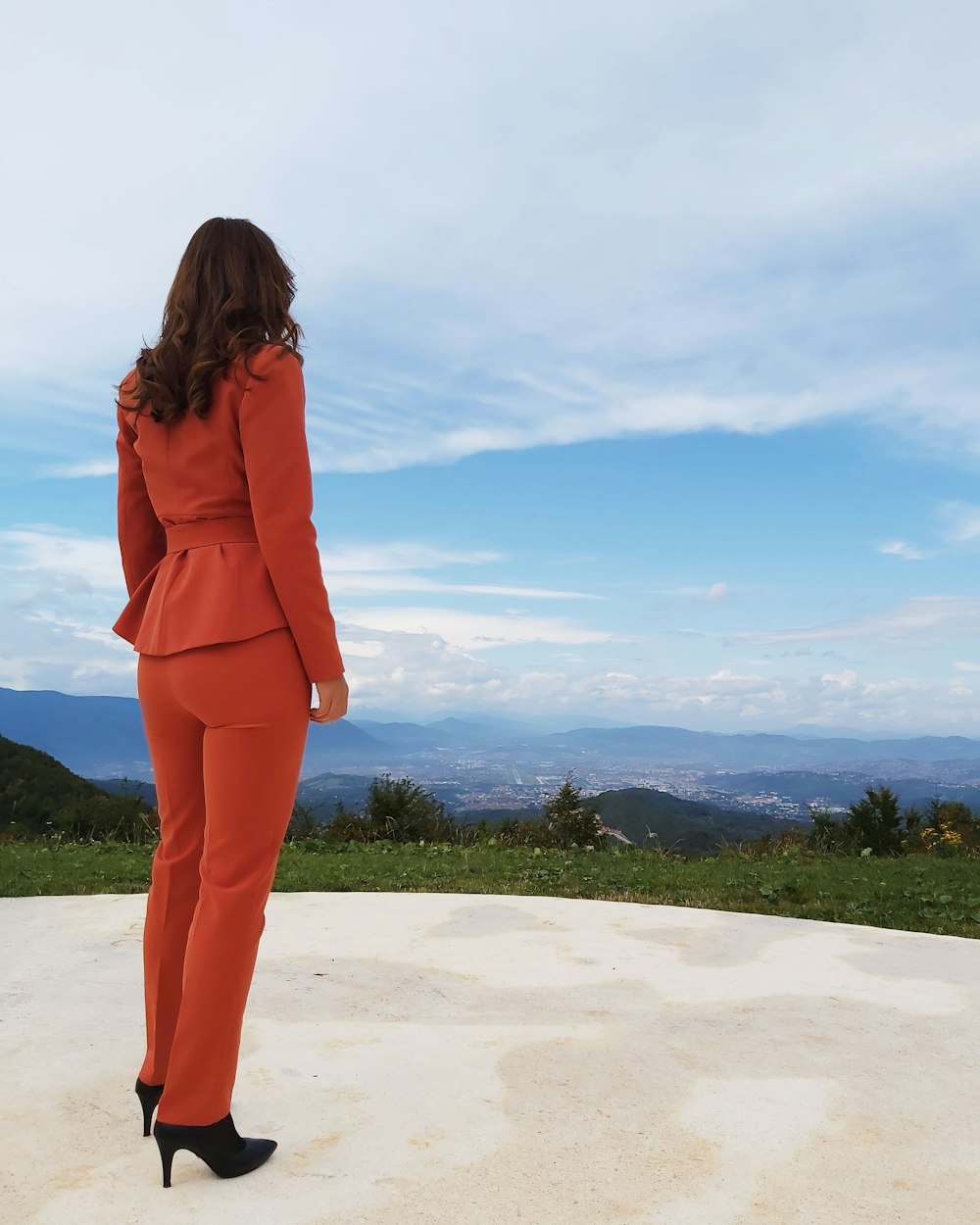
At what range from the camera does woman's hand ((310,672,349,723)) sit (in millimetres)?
2295

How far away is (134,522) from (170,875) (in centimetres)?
91

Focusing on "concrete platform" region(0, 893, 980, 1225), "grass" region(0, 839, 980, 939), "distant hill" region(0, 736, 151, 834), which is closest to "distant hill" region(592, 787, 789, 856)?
"grass" region(0, 839, 980, 939)

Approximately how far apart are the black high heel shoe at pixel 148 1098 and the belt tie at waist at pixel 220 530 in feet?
4.29

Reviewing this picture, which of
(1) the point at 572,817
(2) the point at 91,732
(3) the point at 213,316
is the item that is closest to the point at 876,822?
(1) the point at 572,817

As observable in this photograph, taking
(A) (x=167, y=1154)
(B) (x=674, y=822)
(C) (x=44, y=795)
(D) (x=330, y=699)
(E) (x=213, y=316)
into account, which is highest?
(E) (x=213, y=316)

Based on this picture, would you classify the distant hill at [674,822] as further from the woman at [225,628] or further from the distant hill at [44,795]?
the woman at [225,628]

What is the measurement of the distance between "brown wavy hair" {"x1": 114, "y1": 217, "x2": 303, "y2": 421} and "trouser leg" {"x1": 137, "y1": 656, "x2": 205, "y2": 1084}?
626 mm

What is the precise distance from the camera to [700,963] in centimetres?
422

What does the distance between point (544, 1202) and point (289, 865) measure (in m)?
5.21

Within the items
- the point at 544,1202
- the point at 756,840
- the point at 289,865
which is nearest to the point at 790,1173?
the point at 544,1202

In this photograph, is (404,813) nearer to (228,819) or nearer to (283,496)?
(228,819)

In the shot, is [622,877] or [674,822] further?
[674,822]

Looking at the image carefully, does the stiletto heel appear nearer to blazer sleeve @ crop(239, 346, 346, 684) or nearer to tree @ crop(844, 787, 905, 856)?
blazer sleeve @ crop(239, 346, 346, 684)

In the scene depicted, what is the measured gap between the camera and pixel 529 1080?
114 inches
